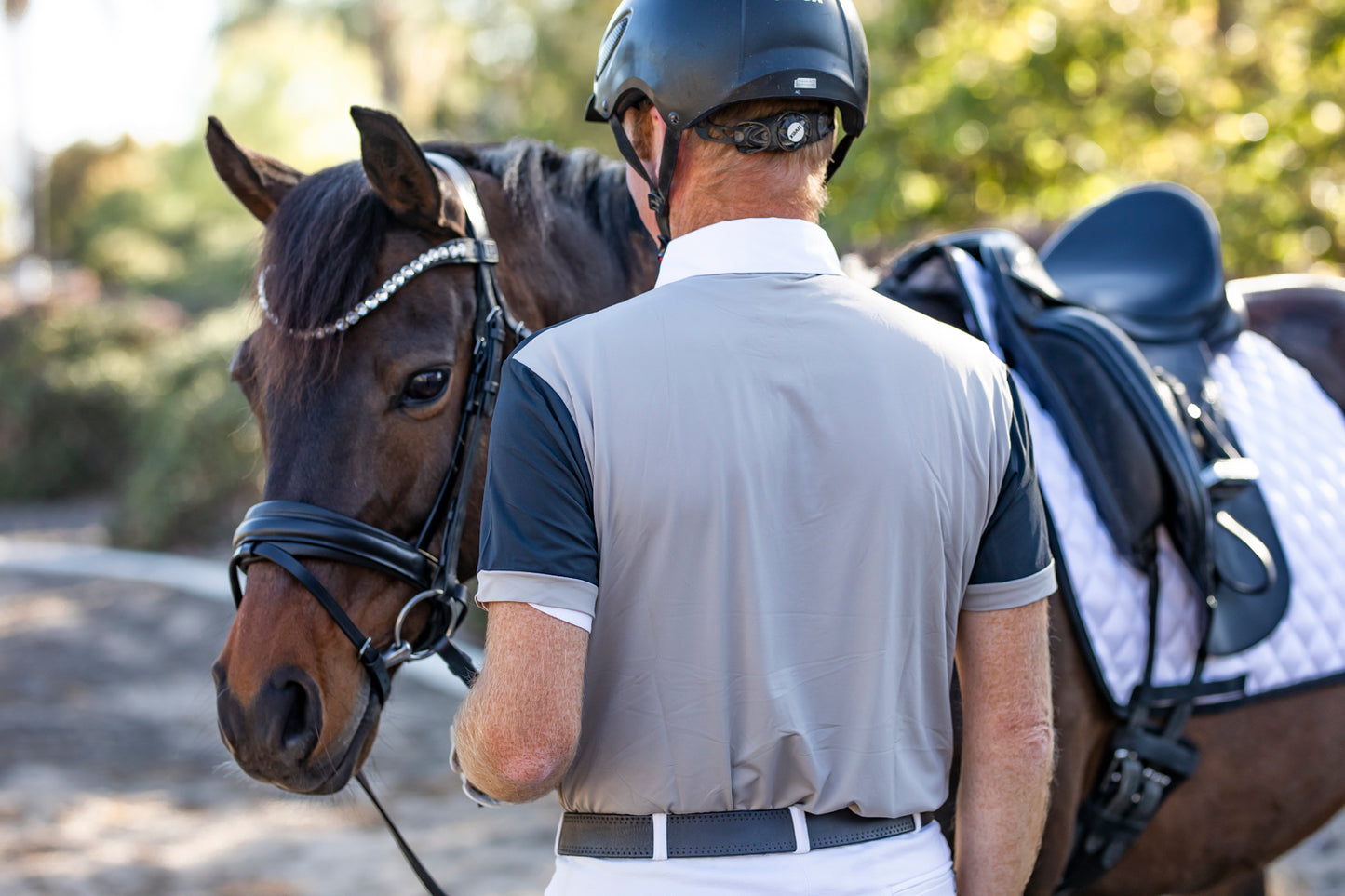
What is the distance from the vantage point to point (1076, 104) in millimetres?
5836

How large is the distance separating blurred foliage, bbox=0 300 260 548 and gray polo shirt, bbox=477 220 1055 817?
8.92 metres

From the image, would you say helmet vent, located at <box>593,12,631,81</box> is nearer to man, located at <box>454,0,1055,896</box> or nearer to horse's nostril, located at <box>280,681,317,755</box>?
man, located at <box>454,0,1055,896</box>

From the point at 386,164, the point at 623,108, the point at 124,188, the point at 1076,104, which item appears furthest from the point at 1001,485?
the point at 124,188

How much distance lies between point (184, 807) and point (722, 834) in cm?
450

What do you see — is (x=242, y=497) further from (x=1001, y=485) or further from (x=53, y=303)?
(x=1001, y=485)

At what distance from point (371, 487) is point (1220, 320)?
1.99 metres

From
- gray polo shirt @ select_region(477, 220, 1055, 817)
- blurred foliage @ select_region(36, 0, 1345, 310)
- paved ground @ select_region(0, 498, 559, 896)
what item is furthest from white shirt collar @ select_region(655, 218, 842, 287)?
paved ground @ select_region(0, 498, 559, 896)

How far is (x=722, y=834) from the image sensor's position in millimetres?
1209

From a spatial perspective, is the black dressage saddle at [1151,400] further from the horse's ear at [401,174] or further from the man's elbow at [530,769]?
the man's elbow at [530,769]

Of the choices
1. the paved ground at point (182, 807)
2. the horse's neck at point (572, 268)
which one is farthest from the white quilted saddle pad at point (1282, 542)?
the paved ground at point (182, 807)

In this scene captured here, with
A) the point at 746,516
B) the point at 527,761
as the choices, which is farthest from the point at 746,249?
the point at 527,761

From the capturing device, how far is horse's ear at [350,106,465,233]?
1.74 metres

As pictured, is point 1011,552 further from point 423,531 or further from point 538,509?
point 423,531

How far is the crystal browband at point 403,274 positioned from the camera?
173 centimetres
